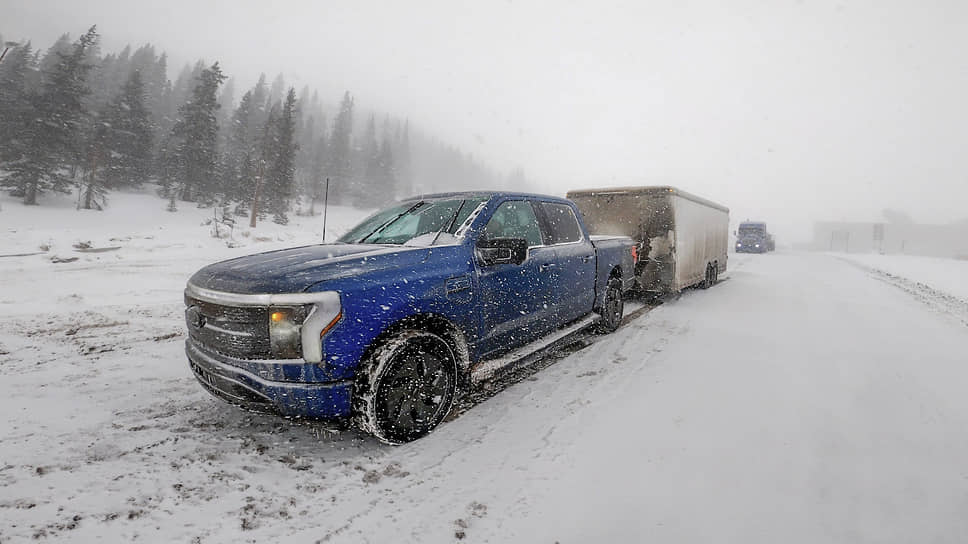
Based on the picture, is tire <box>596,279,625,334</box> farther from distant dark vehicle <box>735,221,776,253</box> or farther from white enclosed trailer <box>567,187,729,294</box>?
distant dark vehicle <box>735,221,776,253</box>

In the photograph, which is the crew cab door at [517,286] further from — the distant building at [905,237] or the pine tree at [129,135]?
the distant building at [905,237]

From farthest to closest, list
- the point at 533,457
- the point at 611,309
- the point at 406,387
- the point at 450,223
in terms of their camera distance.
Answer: the point at 611,309 < the point at 450,223 < the point at 406,387 < the point at 533,457

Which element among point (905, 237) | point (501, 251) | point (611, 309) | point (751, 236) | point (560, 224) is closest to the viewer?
point (501, 251)

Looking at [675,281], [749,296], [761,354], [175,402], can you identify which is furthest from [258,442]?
[749,296]

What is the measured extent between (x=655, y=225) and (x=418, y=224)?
6.30m

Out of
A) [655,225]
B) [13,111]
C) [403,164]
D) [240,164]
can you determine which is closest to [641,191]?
[655,225]

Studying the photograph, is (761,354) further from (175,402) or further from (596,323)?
(175,402)

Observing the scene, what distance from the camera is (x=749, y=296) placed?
9.88 meters

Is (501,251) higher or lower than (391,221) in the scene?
lower

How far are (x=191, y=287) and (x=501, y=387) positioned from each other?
2.73 m

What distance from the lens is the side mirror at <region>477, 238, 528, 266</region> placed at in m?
3.25

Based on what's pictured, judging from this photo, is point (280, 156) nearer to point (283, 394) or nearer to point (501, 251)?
point (501, 251)

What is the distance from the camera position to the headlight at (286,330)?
2451 mm

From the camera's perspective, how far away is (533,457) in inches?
108
